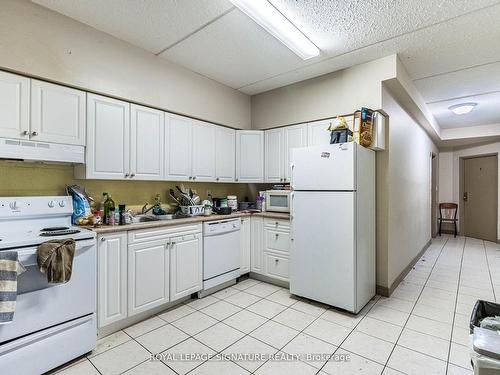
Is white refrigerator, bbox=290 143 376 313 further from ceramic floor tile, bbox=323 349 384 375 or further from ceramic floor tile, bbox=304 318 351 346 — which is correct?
ceramic floor tile, bbox=323 349 384 375

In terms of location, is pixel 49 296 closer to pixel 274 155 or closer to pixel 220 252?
pixel 220 252

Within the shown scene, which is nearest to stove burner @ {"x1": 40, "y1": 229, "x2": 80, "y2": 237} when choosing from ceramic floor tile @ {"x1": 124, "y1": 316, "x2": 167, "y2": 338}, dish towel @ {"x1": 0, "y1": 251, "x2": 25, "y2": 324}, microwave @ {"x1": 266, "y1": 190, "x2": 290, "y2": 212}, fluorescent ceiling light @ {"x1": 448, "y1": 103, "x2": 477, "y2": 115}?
dish towel @ {"x1": 0, "y1": 251, "x2": 25, "y2": 324}

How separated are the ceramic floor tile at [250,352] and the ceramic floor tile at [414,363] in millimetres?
890

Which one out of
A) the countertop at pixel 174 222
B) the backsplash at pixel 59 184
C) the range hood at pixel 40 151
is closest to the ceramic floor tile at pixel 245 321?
the countertop at pixel 174 222

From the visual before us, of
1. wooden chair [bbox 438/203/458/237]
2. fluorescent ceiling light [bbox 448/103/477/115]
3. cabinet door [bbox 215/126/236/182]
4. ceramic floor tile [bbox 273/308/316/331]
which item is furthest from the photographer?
wooden chair [bbox 438/203/458/237]

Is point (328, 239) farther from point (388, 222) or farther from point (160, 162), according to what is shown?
point (160, 162)

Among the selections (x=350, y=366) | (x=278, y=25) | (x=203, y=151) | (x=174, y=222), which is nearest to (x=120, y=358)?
(x=174, y=222)

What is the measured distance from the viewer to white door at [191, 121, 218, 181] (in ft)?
11.1

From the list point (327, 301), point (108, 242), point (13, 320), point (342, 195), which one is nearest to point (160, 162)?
point (108, 242)

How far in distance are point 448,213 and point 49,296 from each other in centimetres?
846

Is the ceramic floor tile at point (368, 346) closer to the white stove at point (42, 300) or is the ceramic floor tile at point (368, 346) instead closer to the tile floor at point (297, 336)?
the tile floor at point (297, 336)

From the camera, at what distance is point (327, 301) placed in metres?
2.77

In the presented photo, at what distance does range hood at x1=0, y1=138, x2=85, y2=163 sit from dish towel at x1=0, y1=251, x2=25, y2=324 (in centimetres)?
84

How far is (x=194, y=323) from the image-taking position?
8.23ft
